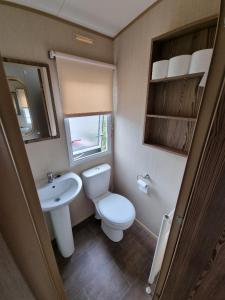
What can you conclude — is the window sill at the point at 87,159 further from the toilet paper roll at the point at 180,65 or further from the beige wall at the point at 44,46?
the toilet paper roll at the point at 180,65

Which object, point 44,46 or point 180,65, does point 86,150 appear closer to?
point 44,46

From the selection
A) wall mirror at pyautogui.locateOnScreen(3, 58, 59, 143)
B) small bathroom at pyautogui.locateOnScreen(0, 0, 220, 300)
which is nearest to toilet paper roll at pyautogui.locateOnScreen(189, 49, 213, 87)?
small bathroom at pyautogui.locateOnScreen(0, 0, 220, 300)

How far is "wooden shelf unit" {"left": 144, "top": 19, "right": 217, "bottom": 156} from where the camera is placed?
976 mm

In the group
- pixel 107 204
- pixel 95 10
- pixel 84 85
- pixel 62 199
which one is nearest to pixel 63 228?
pixel 62 199

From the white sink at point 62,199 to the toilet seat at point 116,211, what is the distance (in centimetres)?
40

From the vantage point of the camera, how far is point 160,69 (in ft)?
3.62

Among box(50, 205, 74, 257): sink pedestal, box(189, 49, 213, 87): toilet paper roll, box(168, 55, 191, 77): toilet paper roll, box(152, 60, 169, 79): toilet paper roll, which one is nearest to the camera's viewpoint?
box(189, 49, 213, 87): toilet paper roll

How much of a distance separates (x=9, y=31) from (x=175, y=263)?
1866 mm

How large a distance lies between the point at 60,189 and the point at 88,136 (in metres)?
0.76

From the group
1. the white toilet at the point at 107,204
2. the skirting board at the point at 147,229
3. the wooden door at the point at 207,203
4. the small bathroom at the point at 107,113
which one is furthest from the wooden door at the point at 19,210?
the skirting board at the point at 147,229

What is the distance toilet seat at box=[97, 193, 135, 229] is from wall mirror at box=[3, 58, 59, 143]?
1.00 meters

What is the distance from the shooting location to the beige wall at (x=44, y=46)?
1007mm

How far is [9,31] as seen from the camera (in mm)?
999

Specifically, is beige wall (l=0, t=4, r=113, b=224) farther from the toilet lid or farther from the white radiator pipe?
the white radiator pipe
